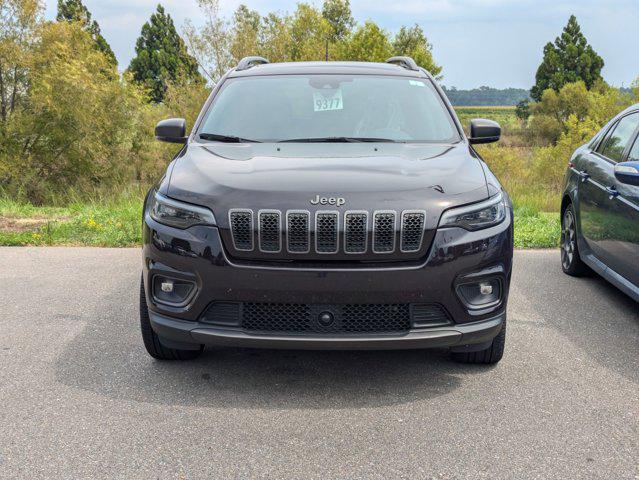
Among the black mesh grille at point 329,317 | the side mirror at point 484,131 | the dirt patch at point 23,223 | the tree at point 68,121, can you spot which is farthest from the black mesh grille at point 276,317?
the tree at point 68,121

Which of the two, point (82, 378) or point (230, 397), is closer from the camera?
point (230, 397)

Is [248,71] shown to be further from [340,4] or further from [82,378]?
[340,4]

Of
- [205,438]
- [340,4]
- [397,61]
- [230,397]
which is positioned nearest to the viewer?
[205,438]

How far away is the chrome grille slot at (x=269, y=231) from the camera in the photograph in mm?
3531

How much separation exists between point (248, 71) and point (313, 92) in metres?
0.74

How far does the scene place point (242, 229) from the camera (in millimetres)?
3574

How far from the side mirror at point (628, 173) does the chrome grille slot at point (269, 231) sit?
2.48 m

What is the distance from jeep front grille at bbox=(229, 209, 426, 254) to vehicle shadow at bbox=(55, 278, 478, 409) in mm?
824

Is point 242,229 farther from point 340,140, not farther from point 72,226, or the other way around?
point 72,226

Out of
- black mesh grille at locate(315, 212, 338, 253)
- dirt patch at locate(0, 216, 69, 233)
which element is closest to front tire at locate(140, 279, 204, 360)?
black mesh grille at locate(315, 212, 338, 253)

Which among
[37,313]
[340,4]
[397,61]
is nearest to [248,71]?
[397,61]

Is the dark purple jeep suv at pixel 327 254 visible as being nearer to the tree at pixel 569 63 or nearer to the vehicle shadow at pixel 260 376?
the vehicle shadow at pixel 260 376

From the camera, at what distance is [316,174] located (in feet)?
12.5

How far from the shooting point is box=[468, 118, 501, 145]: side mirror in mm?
5145
